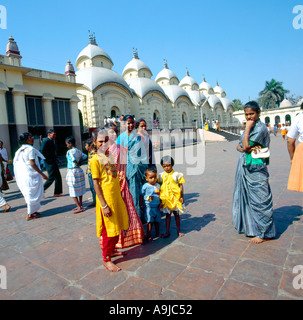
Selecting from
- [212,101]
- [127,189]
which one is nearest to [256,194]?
[127,189]

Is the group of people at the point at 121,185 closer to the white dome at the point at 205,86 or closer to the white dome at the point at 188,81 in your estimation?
the white dome at the point at 188,81

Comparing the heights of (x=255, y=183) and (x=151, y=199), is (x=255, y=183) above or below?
above

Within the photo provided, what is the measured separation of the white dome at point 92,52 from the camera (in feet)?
73.7

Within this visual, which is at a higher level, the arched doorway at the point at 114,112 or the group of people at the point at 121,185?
the arched doorway at the point at 114,112

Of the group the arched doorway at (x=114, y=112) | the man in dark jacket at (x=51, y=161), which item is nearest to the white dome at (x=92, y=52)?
the arched doorway at (x=114, y=112)

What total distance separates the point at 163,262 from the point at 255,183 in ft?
4.50

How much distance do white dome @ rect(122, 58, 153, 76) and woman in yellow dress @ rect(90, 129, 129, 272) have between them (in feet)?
91.3

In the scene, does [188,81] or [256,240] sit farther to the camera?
[188,81]

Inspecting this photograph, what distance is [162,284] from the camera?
203cm

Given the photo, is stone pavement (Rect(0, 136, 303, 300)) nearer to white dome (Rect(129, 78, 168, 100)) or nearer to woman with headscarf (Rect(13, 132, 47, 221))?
woman with headscarf (Rect(13, 132, 47, 221))

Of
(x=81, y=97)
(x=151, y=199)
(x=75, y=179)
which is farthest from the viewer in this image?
(x=81, y=97)

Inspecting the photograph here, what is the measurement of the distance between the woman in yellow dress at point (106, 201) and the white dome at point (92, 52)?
2276 centimetres

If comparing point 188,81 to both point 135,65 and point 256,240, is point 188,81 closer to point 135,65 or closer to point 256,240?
point 135,65

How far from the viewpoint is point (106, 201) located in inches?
92.2
